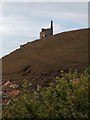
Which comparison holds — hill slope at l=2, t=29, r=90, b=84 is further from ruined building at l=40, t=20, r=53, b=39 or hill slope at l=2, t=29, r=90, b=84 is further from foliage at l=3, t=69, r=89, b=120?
foliage at l=3, t=69, r=89, b=120

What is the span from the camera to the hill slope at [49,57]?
235ft

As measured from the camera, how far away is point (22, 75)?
74.5 m

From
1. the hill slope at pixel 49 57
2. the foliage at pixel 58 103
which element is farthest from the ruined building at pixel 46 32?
the foliage at pixel 58 103

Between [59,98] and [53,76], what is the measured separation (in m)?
32.8

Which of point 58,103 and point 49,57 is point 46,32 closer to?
point 49,57

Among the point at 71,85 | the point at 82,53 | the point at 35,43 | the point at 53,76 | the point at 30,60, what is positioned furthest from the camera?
the point at 35,43

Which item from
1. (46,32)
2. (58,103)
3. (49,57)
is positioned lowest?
(58,103)

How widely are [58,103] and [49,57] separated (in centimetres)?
5193

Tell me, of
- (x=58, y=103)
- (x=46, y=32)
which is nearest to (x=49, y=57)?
(x=46, y=32)

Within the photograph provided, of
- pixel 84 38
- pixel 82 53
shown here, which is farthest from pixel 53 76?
pixel 84 38

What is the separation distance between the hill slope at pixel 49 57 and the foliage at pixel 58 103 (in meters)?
31.7

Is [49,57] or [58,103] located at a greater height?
[49,57]

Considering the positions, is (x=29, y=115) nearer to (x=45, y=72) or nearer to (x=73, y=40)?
(x=45, y=72)

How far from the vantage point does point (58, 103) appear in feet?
105
